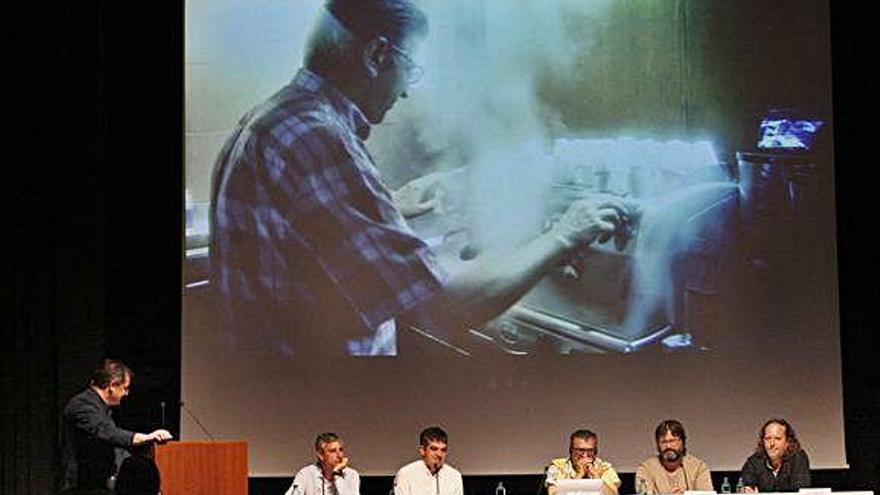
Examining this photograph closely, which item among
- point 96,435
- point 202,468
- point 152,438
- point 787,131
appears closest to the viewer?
point 152,438

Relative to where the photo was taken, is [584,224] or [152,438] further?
[584,224]

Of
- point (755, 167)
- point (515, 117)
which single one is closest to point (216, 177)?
point (515, 117)

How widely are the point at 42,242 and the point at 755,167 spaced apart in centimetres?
378

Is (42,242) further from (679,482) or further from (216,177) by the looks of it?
(679,482)

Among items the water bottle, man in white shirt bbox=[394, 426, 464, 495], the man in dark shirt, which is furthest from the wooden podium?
the water bottle

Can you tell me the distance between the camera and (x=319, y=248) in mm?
7875

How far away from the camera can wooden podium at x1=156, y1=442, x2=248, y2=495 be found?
640 cm

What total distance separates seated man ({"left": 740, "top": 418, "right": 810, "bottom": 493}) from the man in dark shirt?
271 centimetres

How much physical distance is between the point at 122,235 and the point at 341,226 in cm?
120

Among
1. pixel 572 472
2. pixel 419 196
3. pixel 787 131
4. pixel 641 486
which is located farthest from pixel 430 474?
pixel 787 131

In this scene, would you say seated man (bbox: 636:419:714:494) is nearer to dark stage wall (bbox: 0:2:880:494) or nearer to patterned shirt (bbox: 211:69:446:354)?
dark stage wall (bbox: 0:2:880:494)

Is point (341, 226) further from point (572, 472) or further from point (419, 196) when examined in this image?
point (572, 472)

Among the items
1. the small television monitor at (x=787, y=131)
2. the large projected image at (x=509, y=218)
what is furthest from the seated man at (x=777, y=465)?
the small television monitor at (x=787, y=131)

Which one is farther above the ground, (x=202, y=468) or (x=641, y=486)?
(x=202, y=468)
